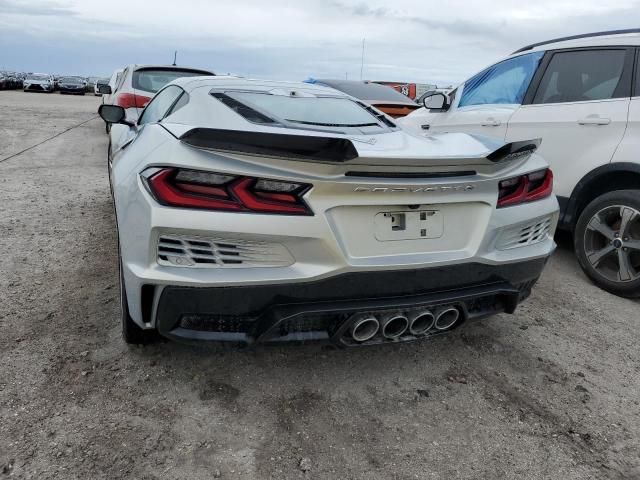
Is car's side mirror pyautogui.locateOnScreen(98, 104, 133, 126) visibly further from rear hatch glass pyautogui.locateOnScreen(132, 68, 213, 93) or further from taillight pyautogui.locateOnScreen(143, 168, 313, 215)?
rear hatch glass pyautogui.locateOnScreen(132, 68, 213, 93)

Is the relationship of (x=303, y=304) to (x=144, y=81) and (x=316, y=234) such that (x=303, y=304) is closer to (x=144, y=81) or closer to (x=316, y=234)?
(x=316, y=234)

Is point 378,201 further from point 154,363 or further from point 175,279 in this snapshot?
point 154,363

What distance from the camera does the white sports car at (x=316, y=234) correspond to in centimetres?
207

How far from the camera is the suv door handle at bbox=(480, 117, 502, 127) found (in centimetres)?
479

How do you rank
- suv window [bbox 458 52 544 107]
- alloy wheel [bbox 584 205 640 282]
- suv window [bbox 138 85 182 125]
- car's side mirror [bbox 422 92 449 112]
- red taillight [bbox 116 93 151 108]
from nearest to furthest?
suv window [bbox 138 85 182 125]
alloy wheel [bbox 584 205 640 282]
suv window [bbox 458 52 544 107]
car's side mirror [bbox 422 92 449 112]
red taillight [bbox 116 93 151 108]

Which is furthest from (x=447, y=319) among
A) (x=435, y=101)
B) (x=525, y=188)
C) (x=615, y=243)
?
(x=435, y=101)

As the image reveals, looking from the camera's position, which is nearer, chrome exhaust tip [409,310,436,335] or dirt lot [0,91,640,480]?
dirt lot [0,91,640,480]

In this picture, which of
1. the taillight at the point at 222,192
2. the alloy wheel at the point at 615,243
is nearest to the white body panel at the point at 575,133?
the alloy wheel at the point at 615,243

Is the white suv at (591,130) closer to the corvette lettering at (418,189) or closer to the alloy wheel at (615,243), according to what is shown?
the alloy wheel at (615,243)

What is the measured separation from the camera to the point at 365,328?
2.31 m

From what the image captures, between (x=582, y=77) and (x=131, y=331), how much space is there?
12.5 feet

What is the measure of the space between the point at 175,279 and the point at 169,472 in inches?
27.9

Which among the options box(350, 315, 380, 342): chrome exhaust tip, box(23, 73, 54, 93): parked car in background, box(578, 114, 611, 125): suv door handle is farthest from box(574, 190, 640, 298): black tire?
box(23, 73, 54, 93): parked car in background

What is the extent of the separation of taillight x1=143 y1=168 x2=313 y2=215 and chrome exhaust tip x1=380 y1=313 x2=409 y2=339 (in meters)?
0.59
